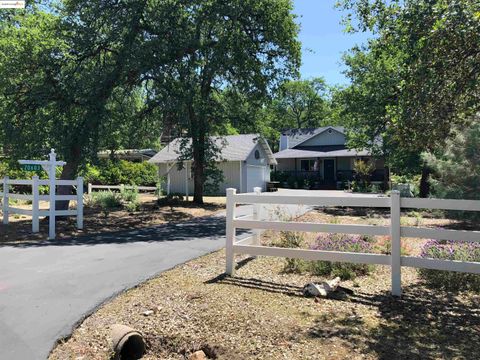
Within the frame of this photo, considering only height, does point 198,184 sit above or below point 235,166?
below

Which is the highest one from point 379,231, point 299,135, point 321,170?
point 299,135

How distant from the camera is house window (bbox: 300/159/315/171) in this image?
139ft

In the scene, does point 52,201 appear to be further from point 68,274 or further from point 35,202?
point 68,274

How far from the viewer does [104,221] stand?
1487cm

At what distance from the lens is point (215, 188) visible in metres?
23.1

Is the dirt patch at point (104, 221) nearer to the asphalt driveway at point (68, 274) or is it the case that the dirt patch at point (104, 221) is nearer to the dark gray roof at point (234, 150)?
the asphalt driveway at point (68, 274)

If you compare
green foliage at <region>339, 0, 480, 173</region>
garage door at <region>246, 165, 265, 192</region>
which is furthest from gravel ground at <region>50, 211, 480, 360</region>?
garage door at <region>246, 165, 265, 192</region>

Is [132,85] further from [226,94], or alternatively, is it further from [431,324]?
[431,324]

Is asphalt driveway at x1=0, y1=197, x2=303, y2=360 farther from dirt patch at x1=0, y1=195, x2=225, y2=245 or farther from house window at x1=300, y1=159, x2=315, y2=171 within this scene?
house window at x1=300, y1=159, x2=315, y2=171

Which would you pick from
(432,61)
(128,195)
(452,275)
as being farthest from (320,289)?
(128,195)

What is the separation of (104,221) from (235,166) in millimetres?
17311

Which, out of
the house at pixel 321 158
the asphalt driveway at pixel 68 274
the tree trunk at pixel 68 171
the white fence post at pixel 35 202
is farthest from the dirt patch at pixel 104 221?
the house at pixel 321 158

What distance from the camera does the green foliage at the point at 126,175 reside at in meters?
32.0

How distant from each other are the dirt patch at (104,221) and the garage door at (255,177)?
1098 cm
